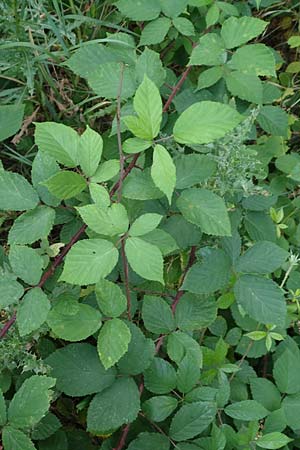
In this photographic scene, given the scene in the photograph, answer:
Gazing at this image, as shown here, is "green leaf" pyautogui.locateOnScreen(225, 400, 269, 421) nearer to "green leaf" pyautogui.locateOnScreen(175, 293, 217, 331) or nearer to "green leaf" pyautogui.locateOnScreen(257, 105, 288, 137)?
"green leaf" pyautogui.locateOnScreen(175, 293, 217, 331)

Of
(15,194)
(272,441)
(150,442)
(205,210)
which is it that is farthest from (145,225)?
(272,441)

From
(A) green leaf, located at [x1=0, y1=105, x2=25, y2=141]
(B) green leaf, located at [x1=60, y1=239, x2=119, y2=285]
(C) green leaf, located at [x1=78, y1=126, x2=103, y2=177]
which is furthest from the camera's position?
(A) green leaf, located at [x1=0, y1=105, x2=25, y2=141]

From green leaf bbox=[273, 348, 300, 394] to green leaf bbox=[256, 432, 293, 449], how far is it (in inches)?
8.1

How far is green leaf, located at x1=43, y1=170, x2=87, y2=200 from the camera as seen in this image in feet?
3.70

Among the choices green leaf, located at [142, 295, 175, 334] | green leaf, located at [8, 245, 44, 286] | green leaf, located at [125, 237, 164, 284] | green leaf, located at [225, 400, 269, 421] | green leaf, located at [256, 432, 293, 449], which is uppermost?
green leaf, located at [125, 237, 164, 284]

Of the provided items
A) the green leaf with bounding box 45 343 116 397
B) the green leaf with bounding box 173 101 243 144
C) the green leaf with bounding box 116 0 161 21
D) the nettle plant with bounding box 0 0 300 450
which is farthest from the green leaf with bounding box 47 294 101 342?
the green leaf with bounding box 116 0 161 21

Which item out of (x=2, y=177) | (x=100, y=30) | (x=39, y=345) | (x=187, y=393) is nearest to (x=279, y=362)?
(x=187, y=393)

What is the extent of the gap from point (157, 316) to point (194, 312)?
0.11 metres

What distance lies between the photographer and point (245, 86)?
158 centimetres

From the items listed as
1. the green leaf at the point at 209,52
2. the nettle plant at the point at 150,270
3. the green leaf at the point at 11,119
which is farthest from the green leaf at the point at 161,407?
the green leaf at the point at 209,52

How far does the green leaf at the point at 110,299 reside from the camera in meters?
1.17

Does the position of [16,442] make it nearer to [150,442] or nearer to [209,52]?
[150,442]

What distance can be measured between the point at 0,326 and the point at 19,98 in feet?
3.05

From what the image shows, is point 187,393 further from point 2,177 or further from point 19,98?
point 19,98
